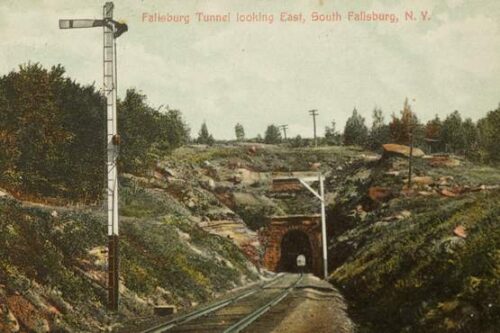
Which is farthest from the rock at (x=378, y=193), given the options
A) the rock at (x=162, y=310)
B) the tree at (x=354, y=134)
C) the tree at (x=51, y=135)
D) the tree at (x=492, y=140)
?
the tree at (x=354, y=134)

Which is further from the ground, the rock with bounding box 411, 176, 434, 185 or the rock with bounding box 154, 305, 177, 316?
the rock with bounding box 411, 176, 434, 185

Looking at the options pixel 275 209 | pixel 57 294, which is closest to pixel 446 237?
pixel 57 294

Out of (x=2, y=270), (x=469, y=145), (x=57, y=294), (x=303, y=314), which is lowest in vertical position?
(x=303, y=314)

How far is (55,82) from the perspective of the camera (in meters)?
29.6

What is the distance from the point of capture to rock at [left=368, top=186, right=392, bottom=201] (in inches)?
1449

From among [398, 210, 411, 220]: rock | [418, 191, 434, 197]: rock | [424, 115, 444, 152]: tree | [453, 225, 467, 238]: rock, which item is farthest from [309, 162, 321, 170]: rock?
[453, 225, 467, 238]: rock

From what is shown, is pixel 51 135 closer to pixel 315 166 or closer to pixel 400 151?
pixel 400 151

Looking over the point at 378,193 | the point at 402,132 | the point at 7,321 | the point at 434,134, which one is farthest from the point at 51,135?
the point at 434,134

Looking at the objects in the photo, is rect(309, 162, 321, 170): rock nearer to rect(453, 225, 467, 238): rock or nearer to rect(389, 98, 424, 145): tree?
rect(389, 98, 424, 145): tree

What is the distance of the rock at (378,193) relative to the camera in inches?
1449

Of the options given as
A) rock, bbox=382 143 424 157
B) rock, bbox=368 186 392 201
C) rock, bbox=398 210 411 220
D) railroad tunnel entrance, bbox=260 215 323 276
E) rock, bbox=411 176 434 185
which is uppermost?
rock, bbox=382 143 424 157

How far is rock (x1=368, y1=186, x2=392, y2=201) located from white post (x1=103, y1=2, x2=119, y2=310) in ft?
84.7

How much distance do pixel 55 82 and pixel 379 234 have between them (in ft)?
65.5

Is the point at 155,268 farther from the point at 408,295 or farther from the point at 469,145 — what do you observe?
the point at 469,145
